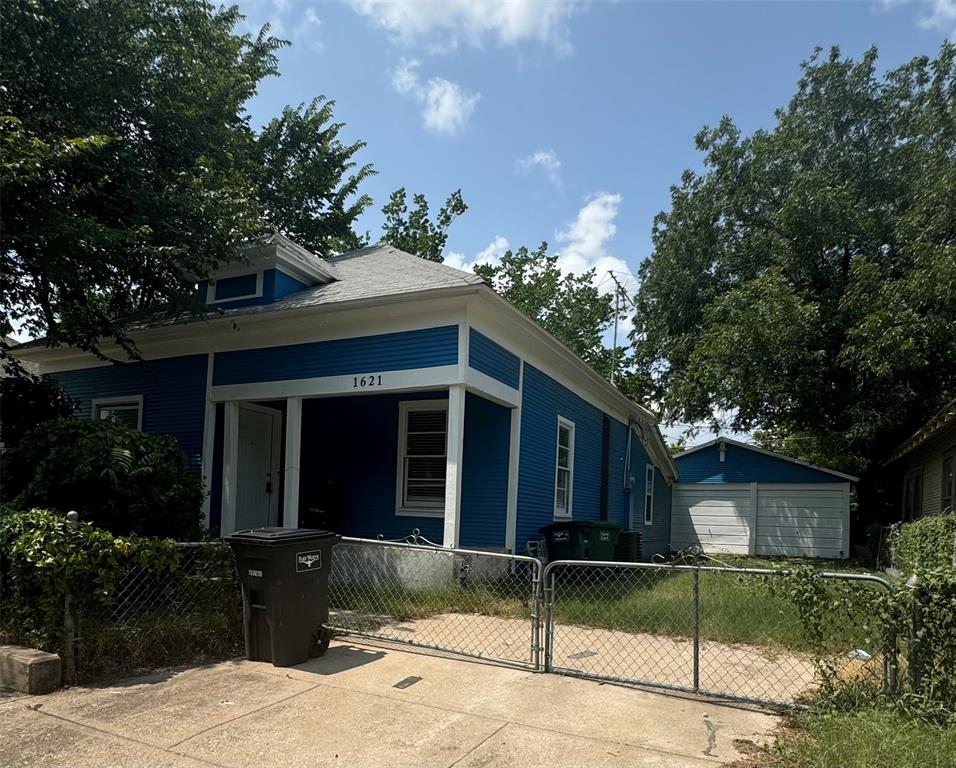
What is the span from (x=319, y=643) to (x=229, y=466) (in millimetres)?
5839

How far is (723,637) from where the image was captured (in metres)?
6.90

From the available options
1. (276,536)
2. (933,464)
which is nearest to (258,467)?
(276,536)

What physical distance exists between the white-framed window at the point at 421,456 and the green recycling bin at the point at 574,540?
1.99 m

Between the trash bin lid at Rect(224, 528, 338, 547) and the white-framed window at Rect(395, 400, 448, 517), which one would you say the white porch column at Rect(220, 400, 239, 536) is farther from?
the trash bin lid at Rect(224, 528, 338, 547)

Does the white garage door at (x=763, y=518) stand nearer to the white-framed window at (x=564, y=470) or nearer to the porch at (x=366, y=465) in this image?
the white-framed window at (x=564, y=470)

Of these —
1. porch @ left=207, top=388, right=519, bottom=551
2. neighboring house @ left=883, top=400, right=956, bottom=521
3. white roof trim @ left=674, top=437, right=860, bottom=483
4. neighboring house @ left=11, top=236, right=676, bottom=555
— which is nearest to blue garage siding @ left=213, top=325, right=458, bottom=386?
neighboring house @ left=11, top=236, right=676, bottom=555

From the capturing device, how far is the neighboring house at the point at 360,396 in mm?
9562

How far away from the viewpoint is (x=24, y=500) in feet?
23.8

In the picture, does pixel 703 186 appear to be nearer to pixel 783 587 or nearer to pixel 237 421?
pixel 237 421

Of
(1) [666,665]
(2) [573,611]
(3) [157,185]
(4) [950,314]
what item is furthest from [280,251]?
(4) [950,314]

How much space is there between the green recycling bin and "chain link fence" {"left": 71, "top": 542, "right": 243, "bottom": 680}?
6495 mm

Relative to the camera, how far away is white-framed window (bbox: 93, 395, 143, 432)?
488 inches

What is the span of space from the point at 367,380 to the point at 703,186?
1726cm

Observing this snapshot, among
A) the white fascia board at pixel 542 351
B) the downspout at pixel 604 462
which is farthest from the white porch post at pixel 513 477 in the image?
the downspout at pixel 604 462
